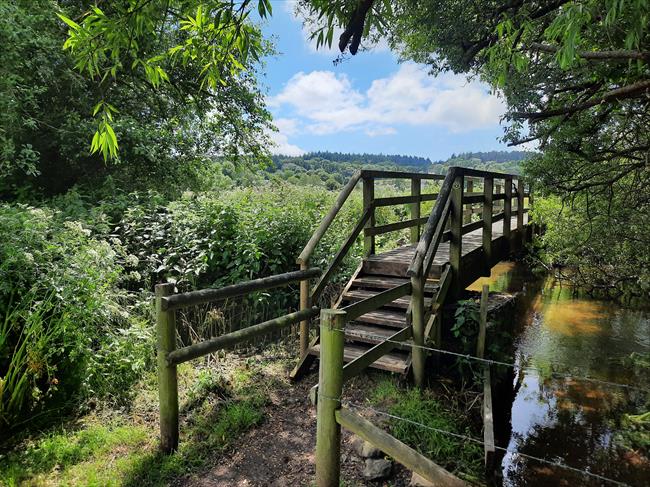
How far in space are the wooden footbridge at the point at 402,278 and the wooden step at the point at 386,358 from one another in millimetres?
10

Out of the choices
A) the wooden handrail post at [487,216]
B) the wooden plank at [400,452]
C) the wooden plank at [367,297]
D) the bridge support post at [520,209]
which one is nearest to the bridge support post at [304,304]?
the wooden plank at [367,297]

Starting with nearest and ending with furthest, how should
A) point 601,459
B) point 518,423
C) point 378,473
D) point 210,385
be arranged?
point 378,473 → point 210,385 → point 601,459 → point 518,423

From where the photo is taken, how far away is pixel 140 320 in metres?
5.15

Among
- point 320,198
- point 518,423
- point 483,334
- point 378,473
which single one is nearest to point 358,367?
point 378,473

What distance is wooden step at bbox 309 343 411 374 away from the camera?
4414 mm

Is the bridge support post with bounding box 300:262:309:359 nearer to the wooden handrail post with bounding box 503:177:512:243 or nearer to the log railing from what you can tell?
the log railing

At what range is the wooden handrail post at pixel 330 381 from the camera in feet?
7.94

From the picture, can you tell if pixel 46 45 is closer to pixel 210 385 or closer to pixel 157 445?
pixel 210 385

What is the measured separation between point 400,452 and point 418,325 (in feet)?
7.78

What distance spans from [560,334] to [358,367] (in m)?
7.64

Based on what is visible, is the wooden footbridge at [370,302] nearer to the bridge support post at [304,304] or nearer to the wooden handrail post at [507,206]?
the bridge support post at [304,304]

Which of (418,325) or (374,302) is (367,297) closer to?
(418,325)

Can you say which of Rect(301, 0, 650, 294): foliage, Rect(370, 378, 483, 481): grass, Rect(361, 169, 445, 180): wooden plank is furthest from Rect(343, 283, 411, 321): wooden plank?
Rect(301, 0, 650, 294): foliage

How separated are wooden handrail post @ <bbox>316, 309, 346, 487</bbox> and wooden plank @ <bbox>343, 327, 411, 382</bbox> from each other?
2.23 ft
